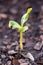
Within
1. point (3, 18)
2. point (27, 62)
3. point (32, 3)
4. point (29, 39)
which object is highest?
point (32, 3)

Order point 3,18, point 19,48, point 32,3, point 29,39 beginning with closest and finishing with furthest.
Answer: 1. point 19,48
2. point 29,39
3. point 3,18
4. point 32,3

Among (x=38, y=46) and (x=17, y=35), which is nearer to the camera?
(x=38, y=46)

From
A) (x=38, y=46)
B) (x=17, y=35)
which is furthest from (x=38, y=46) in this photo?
(x=17, y=35)

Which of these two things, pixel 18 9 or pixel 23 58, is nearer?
pixel 23 58

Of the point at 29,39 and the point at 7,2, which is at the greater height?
the point at 7,2

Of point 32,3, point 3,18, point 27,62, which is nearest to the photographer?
point 27,62

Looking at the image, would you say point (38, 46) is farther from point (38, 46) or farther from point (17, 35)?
point (17, 35)

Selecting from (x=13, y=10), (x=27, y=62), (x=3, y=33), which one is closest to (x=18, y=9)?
(x=13, y=10)

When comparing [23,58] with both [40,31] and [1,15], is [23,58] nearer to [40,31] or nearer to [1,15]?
[40,31]
